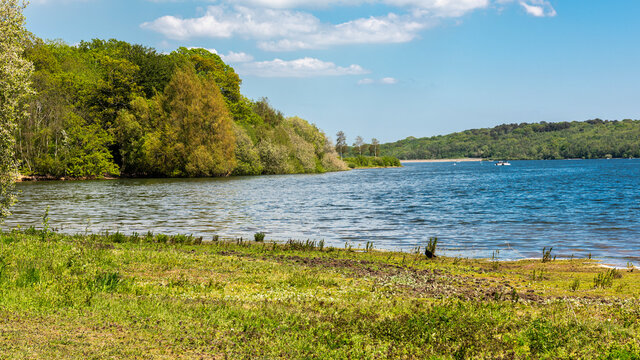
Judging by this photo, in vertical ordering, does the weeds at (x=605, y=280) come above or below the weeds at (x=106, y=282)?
below

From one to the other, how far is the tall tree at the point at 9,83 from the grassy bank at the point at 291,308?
2.51m

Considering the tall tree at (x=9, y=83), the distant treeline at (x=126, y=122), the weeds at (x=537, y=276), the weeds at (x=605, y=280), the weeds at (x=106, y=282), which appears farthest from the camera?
the distant treeline at (x=126, y=122)

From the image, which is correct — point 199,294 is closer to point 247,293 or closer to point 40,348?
point 247,293

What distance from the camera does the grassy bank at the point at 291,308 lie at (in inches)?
355

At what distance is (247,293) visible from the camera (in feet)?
44.1

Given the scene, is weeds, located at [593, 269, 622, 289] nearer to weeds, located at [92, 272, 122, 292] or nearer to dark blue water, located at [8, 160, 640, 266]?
dark blue water, located at [8, 160, 640, 266]

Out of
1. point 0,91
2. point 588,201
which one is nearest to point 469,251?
point 0,91

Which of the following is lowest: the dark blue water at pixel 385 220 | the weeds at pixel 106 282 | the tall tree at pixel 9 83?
the dark blue water at pixel 385 220

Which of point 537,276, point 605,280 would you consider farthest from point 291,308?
point 605,280

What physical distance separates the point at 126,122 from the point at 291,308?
87698 millimetres

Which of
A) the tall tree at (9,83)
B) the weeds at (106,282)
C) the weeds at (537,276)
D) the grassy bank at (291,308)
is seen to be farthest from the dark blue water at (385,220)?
the weeds at (106,282)

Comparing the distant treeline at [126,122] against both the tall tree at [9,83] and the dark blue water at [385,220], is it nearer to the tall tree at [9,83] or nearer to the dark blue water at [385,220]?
the dark blue water at [385,220]

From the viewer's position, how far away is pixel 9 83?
59.8 ft

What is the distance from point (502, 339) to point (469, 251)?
14.7 metres
